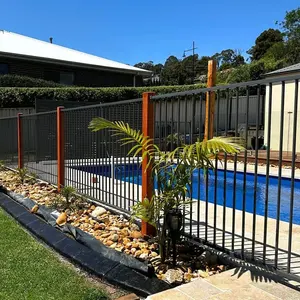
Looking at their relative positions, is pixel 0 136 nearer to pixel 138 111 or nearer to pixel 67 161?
pixel 67 161


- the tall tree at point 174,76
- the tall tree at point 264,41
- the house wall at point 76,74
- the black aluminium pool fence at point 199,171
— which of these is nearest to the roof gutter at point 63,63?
the house wall at point 76,74

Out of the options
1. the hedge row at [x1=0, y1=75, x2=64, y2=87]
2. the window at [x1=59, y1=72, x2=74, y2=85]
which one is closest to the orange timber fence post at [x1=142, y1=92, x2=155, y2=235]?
the hedge row at [x1=0, y1=75, x2=64, y2=87]

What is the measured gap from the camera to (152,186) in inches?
157

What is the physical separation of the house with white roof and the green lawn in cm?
1546

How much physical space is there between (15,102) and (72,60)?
5722mm

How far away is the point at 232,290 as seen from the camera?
8.84 feet

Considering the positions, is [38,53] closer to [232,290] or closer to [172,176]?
[172,176]

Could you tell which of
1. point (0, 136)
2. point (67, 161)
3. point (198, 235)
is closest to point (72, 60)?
point (0, 136)

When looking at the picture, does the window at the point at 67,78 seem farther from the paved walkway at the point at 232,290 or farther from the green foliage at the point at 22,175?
the paved walkway at the point at 232,290

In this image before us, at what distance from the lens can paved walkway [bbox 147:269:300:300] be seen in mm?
2588

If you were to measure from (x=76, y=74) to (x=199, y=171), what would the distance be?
1774cm

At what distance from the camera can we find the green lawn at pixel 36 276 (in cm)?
282

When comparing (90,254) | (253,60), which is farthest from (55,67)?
(253,60)

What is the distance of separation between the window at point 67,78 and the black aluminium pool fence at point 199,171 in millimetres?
9971
